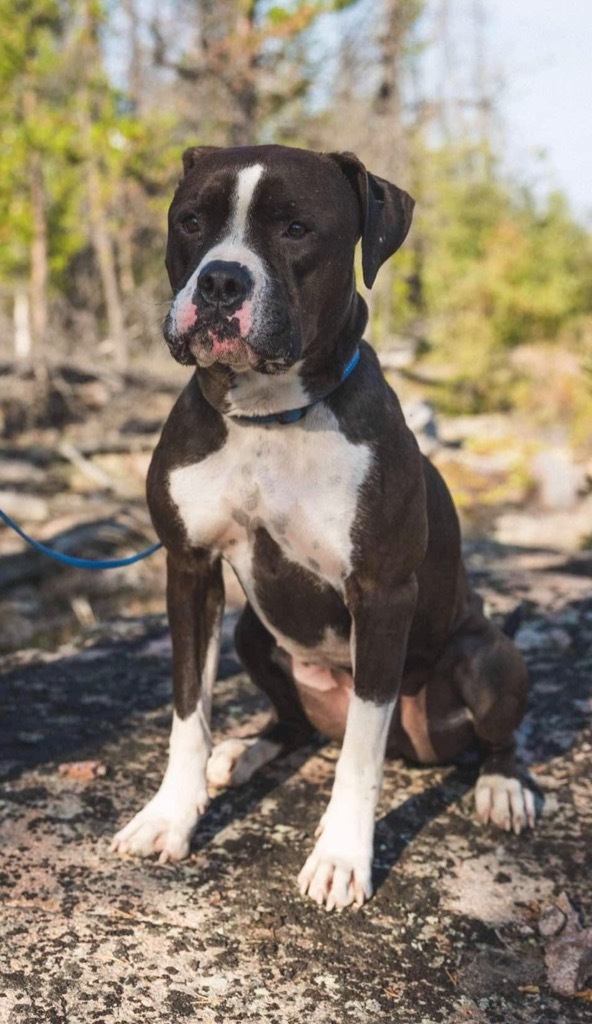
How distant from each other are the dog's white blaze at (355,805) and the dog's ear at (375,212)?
1.06m

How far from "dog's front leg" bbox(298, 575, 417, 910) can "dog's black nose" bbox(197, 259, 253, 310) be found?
75cm

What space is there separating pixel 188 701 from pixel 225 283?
110 cm

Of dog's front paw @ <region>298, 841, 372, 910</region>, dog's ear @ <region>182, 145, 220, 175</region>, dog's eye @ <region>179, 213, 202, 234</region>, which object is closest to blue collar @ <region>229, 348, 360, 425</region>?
dog's eye @ <region>179, 213, 202, 234</region>

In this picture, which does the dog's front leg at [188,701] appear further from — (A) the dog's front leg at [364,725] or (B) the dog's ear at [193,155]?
(B) the dog's ear at [193,155]

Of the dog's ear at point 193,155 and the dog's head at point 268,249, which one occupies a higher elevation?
the dog's ear at point 193,155

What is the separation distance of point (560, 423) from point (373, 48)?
232 inches

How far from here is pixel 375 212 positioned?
Result: 8.44 feet

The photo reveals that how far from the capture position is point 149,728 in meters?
3.44

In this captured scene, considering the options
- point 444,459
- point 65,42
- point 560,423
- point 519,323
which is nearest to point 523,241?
point 519,323

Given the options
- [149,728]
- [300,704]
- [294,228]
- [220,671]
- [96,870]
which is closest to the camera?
[294,228]

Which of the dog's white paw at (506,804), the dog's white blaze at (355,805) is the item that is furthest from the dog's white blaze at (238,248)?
the dog's white paw at (506,804)

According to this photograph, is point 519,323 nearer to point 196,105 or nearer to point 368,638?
point 196,105

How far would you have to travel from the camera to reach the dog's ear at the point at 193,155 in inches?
105

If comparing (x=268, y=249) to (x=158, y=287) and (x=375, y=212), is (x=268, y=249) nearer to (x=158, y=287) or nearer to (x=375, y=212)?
(x=375, y=212)
